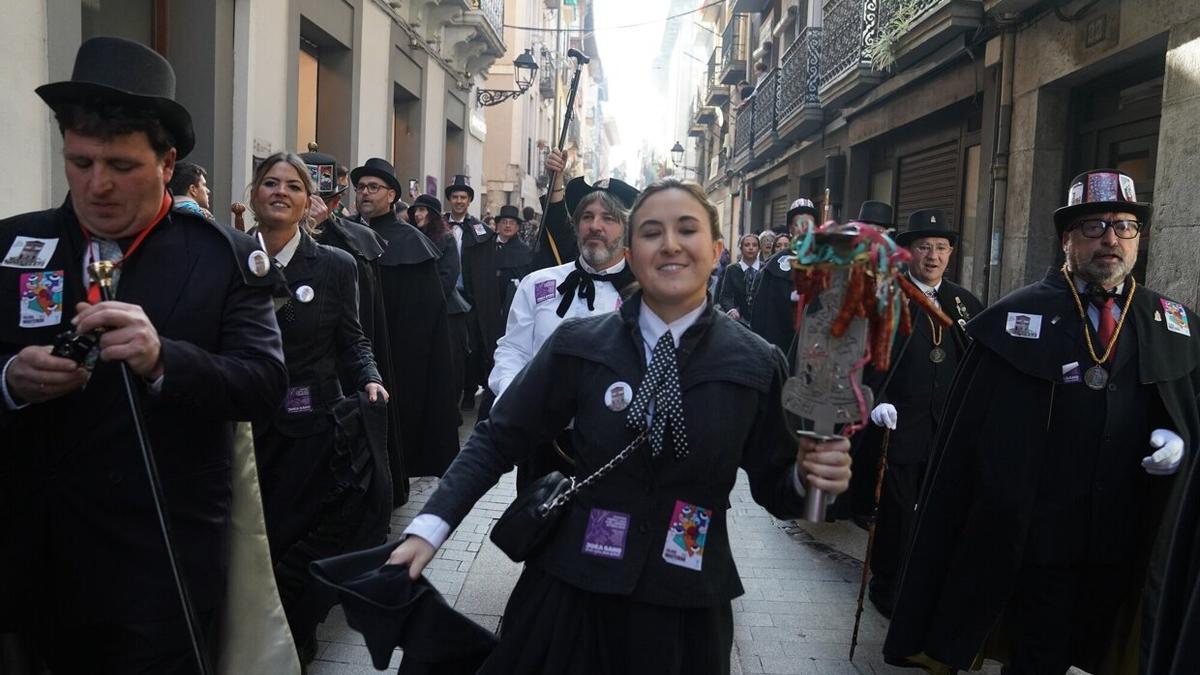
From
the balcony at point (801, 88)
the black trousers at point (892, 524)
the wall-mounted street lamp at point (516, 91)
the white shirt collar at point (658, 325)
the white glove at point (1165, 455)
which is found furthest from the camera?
the wall-mounted street lamp at point (516, 91)

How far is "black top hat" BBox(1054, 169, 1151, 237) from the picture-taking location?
389cm

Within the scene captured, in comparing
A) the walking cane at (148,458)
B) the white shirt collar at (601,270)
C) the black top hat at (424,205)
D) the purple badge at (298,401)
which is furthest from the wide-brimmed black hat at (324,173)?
the walking cane at (148,458)

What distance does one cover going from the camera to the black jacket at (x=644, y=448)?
2.36 meters

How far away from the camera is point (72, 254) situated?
239 centimetres

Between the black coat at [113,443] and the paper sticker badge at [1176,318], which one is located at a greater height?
the paper sticker badge at [1176,318]

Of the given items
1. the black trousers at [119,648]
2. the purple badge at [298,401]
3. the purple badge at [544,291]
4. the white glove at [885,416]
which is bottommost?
the black trousers at [119,648]

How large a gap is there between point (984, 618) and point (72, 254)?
352cm

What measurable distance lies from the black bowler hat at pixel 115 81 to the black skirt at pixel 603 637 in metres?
1.56

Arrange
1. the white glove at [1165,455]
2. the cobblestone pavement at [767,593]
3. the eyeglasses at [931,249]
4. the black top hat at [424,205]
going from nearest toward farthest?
the white glove at [1165,455] → the cobblestone pavement at [767,593] → the eyeglasses at [931,249] → the black top hat at [424,205]

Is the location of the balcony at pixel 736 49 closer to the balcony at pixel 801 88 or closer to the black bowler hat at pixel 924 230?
the balcony at pixel 801 88

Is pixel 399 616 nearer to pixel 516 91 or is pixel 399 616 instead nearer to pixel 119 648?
pixel 119 648

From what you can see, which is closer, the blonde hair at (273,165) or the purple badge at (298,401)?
the purple badge at (298,401)

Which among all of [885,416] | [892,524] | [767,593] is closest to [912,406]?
[885,416]

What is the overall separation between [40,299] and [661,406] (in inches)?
61.3
